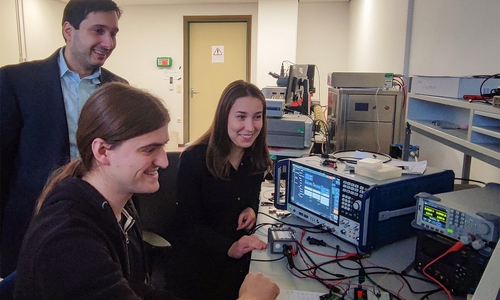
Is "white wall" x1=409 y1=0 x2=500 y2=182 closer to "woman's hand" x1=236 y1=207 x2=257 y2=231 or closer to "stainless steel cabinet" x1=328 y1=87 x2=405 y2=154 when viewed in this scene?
"stainless steel cabinet" x1=328 y1=87 x2=405 y2=154

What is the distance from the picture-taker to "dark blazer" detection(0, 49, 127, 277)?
147cm

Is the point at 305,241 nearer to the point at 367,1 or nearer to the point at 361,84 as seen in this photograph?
the point at 361,84

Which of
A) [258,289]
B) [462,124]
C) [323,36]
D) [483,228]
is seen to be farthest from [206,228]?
[323,36]

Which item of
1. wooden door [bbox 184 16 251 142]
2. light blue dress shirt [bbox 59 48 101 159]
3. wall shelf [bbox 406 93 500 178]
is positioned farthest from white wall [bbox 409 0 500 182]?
wooden door [bbox 184 16 251 142]

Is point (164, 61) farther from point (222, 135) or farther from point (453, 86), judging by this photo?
point (453, 86)

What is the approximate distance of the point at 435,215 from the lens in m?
1.14

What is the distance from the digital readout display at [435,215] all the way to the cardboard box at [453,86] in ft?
1.67

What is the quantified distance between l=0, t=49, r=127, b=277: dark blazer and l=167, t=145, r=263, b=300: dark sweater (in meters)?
0.52

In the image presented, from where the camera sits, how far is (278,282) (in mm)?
1157

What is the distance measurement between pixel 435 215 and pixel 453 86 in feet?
1.88

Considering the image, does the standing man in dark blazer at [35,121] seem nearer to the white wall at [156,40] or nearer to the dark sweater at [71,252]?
the dark sweater at [71,252]

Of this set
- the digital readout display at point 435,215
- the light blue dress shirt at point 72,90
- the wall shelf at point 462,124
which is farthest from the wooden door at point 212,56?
the digital readout display at point 435,215

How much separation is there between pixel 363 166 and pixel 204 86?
16.5 feet

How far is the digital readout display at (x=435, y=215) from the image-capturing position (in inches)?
43.9
